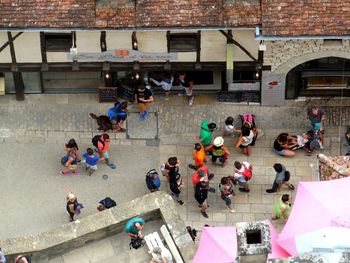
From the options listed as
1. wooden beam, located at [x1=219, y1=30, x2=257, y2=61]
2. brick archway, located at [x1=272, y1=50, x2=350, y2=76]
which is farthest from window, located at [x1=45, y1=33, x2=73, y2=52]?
brick archway, located at [x1=272, y1=50, x2=350, y2=76]

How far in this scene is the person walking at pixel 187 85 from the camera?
29.9 meters

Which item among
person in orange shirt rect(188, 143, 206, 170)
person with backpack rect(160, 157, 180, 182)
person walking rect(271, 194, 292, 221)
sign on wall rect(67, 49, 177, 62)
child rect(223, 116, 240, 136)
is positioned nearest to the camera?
person walking rect(271, 194, 292, 221)

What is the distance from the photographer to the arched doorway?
2941cm

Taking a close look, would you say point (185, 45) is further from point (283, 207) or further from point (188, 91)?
point (283, 207)

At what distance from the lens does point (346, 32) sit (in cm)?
2656

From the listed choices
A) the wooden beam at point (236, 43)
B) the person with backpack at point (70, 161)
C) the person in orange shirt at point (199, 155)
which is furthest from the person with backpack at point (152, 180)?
the wooden beam at point (236, 43)

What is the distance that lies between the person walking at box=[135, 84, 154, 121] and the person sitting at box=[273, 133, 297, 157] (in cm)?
440

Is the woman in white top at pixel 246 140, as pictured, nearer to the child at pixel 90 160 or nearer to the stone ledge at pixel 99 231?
the child at pixel 90 160

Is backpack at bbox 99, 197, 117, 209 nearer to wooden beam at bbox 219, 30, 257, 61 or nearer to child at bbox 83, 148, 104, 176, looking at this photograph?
child at bbox 83, 148, 104, 176

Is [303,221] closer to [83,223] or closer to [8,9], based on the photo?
[83,223]

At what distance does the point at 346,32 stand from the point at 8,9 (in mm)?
10185

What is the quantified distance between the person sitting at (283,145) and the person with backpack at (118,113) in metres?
5.00

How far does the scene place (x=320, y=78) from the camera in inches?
1174

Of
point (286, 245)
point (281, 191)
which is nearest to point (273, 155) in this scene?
point (281, 191)
